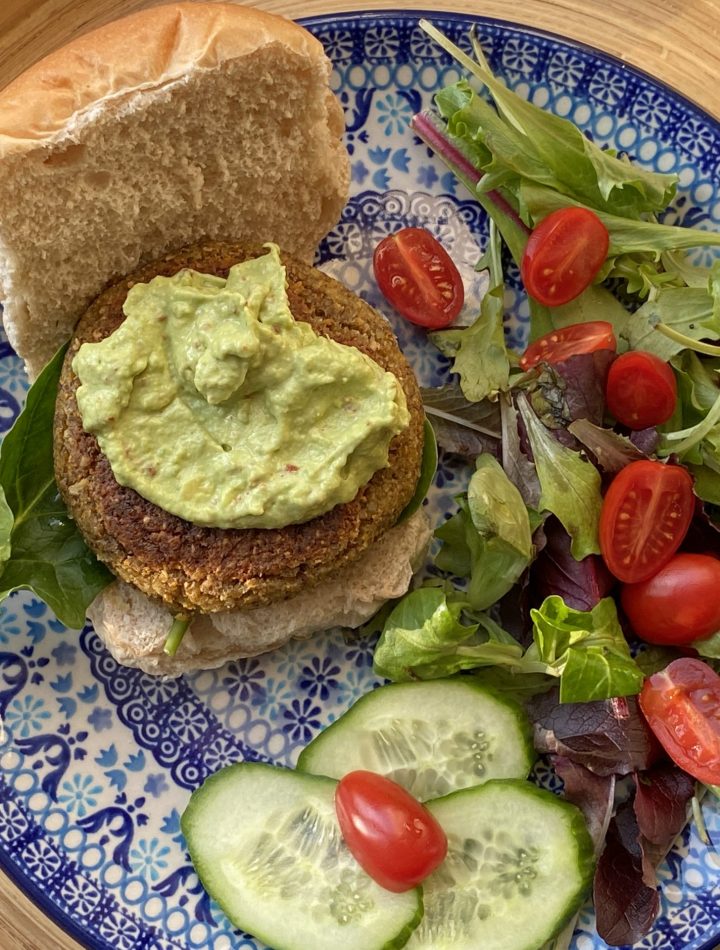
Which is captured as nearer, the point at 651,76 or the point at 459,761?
the point at 459,761

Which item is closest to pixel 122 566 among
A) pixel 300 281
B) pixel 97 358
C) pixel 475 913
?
pixel 97 358

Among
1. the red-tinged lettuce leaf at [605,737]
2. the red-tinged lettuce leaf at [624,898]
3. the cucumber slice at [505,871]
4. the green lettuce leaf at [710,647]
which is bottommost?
the red-tinged lettuce leaf at [624,898]

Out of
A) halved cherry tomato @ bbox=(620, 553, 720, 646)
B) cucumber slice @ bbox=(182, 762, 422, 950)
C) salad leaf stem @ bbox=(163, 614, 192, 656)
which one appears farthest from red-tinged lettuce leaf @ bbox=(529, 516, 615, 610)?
salad leaf stem @ bbox=(163, 614, 192, 656)

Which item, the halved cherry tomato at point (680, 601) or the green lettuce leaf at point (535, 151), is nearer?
the halved cherry tomato at point (680, 601)

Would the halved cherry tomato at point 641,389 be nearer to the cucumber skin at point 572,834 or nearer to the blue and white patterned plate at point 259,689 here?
the blue and white patterned plate at point 259,689

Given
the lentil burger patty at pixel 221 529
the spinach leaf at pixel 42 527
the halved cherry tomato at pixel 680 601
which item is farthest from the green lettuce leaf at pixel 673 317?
the spinach leaf at pixel 42 527

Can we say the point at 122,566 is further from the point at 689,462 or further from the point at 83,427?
the point at 689,462
